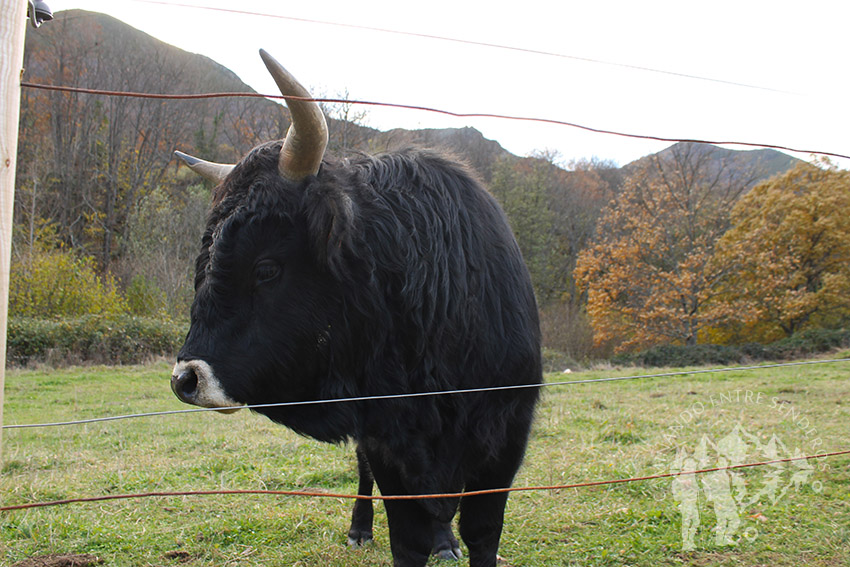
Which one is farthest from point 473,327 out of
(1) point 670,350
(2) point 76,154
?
(2) point 76,154

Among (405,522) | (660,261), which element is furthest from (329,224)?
(660,261)

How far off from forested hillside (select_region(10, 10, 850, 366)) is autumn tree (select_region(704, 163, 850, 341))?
5 centimetres

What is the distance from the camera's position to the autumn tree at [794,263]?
15883 mm

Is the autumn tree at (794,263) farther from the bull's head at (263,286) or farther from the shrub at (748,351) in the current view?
the bull's head at (263,286)

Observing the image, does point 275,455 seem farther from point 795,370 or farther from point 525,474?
point 795,370

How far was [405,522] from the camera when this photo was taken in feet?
9.68

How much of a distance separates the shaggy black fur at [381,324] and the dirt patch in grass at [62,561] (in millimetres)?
1647

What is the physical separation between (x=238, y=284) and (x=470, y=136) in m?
23.9

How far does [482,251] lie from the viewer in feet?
10.00

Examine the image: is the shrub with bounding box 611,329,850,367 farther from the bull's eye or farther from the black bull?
the bull's eye

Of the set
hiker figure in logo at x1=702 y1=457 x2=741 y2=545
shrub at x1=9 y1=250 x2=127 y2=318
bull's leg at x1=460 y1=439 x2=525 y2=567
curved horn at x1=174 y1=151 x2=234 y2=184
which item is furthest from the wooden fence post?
shrub at x1=9 y1=250 x2=127 y2=318

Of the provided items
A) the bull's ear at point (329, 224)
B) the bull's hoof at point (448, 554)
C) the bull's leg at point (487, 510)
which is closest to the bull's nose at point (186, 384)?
the bull's ear at point (329, 224)

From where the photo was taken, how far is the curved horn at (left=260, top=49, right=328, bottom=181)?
90.9 inches

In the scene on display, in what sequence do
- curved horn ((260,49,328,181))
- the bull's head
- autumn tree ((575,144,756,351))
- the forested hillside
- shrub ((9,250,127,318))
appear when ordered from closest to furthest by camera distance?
curved horn ((260,49,328,181)) < the bull's head < shrub ((9,250,127,318)) < autumn tree ((575,144,756,351)) < the forested hillside
